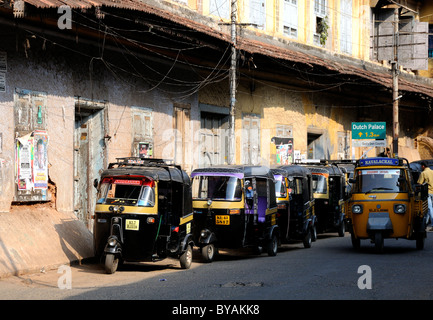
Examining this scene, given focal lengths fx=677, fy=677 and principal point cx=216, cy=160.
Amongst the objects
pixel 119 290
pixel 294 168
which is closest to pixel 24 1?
pixel 119 290

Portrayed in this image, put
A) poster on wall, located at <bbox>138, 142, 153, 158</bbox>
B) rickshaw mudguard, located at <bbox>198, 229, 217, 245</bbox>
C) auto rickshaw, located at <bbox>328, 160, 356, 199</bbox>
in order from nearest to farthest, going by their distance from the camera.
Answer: rickshaw mudguard, located at <bbox>198, 229, 217, 245</bbox> → poster on wall, located at <bbox>138, 142, 153, 158</bbox> → auto rickshaw, located at <bbox>328, 160, 356, 199</bbox>

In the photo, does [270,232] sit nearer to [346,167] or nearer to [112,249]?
[112,249]

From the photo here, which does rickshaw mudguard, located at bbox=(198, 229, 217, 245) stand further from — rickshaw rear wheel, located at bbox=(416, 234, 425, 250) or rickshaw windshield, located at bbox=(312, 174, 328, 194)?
rickshaw windshield, located at bbox=(312, 174, 328, 194)

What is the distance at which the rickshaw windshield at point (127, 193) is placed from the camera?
13.0m

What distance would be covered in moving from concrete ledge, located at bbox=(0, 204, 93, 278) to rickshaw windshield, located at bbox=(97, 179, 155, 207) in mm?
1786

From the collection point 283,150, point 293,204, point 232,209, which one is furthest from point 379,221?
point 283,150

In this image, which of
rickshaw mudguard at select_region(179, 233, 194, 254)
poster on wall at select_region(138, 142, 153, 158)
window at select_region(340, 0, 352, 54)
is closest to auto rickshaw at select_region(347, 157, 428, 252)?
rickshaw mudguard at select_region(179, 233, 194, 254)

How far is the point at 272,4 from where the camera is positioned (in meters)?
27.7

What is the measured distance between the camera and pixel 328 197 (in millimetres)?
21531

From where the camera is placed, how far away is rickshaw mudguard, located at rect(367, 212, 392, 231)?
15.3 meters

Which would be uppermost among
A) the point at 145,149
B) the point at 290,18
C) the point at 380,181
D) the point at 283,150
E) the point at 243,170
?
the point at 290,18

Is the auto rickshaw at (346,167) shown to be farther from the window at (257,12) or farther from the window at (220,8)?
the window at (220,8)

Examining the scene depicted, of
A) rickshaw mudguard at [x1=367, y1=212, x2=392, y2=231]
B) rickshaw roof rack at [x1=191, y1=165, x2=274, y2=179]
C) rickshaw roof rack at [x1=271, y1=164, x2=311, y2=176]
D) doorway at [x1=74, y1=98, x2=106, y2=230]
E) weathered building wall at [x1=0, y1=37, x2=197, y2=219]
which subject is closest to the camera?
rickshaw mudguard at [x1=367, y1=212, x2=392, y2=231]

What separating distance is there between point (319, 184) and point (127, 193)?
32.3ft
